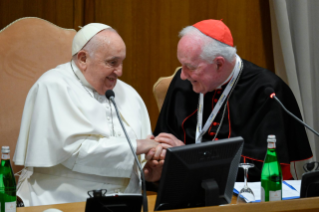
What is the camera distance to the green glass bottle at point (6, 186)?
5.84 feet

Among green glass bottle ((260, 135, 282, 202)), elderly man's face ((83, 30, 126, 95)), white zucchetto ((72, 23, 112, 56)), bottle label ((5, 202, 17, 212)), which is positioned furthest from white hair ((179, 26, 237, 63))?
bottle label ((5, 202, 17, 212))

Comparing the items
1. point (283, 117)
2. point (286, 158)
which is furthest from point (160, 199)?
point (283, 117)

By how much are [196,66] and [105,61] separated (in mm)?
662

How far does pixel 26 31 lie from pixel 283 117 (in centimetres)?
202

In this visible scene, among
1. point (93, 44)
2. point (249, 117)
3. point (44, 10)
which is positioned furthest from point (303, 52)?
point (44, 10)

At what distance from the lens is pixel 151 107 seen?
14.6 ft

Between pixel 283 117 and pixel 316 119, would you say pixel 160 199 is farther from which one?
pixel 316 119

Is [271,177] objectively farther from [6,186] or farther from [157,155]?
[6,186]

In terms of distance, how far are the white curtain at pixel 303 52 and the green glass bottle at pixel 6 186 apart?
3078 millimetres

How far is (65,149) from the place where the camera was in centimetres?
272

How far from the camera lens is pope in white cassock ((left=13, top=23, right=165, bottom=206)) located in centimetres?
275

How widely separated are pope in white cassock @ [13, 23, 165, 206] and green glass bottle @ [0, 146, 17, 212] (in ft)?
2.55

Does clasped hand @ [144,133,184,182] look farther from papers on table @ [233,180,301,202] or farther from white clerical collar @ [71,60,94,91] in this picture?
papers on table @ [233,180,301,202]

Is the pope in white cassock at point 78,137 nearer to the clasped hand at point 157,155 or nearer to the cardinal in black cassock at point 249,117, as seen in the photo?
the clasped hand at point 157,155
